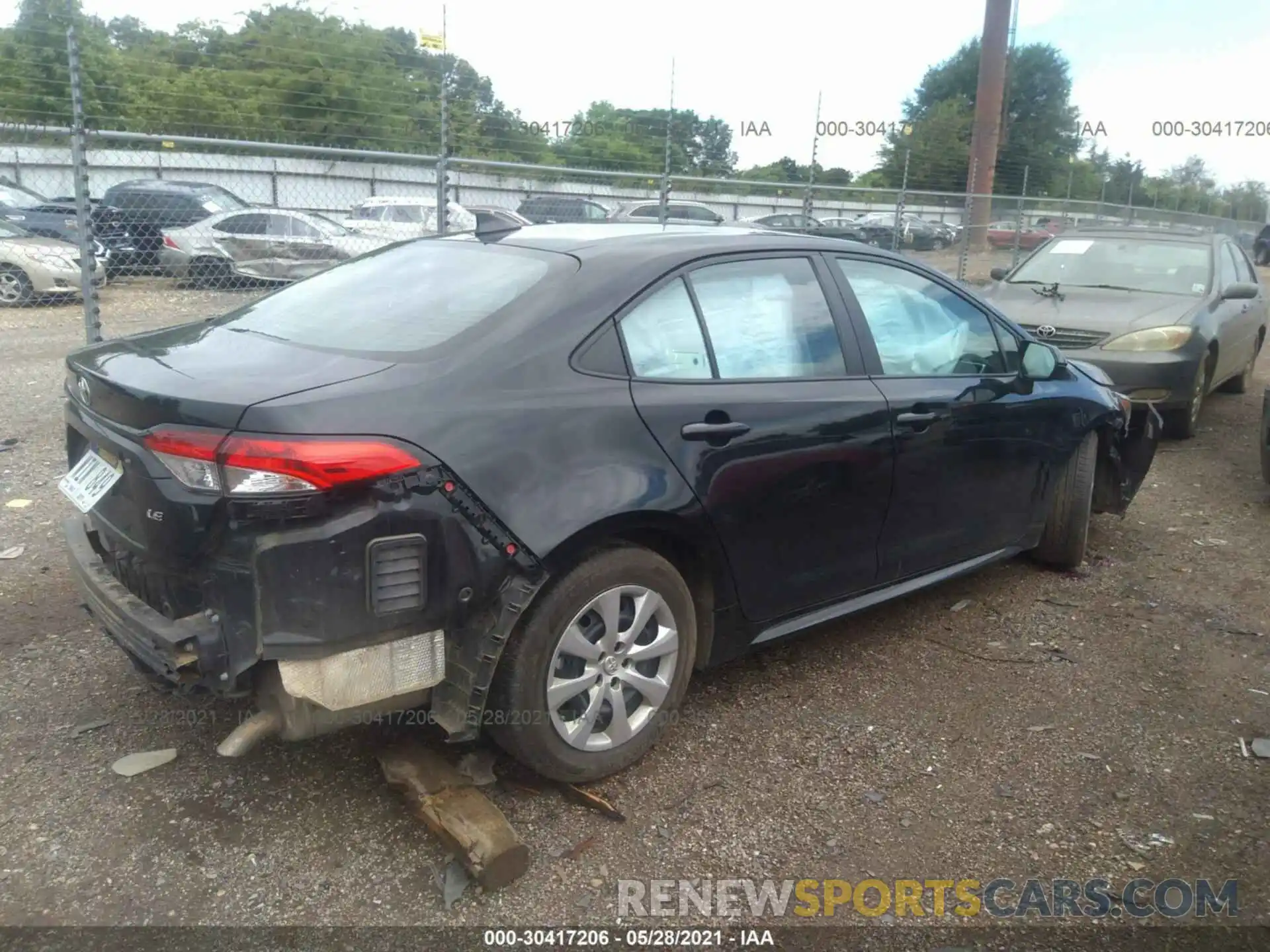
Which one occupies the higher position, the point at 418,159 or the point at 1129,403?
the point at 418,159

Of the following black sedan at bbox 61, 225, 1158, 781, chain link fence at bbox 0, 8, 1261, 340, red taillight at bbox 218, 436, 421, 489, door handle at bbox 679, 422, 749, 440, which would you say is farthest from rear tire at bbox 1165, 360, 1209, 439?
red taillight at bbox 218, 436, 421, 489

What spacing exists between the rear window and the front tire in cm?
82

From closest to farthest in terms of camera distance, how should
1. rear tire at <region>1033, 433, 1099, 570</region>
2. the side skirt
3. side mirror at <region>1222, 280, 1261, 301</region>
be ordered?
the side skirt < rear tire at <region>1033, 433, 1099, 570</region> < side mirror at <region>1222, 280, 1261, 301</region>

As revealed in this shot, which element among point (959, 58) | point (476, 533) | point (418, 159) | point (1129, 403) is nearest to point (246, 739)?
point (476, 533)

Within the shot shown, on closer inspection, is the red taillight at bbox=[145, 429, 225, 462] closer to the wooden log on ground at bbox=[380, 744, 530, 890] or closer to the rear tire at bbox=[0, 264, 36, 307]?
the wooden log on ground at bbox=[380, 744, 530, 890]

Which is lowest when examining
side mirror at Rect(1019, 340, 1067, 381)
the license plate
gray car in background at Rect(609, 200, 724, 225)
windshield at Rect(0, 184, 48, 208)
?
the license plate

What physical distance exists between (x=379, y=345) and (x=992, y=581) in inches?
127

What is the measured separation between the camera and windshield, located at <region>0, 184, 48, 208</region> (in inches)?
668

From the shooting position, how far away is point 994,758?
326 centimetres

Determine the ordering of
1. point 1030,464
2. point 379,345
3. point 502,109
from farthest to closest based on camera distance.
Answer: point 502,109 < point 1030,464 < point 379,345

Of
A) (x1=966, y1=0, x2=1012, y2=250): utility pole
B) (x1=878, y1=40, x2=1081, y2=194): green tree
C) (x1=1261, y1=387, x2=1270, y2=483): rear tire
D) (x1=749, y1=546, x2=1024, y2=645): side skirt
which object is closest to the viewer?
(x1=749, y1=546, x2=1024, y2=645): side skirt

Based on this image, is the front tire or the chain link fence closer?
the front tire

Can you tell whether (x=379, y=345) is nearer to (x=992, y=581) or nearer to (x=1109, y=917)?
(x=1109, y=917)

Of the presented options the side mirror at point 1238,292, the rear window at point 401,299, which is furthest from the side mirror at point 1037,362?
the side mirror at point 1238,292
